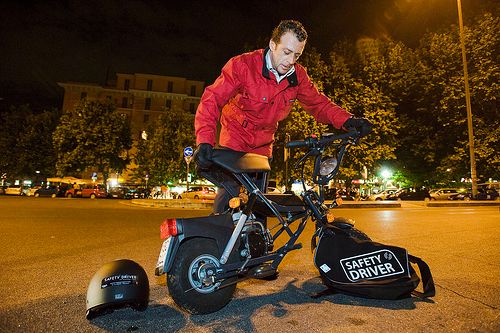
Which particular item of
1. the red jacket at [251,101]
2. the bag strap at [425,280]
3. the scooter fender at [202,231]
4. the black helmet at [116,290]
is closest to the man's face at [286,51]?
the red jacket at [251,101]

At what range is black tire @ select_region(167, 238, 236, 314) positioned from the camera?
249 centimetres

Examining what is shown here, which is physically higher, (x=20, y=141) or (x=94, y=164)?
(x=20, y=141)

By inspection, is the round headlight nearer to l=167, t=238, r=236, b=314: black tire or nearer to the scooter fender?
the scooter fender

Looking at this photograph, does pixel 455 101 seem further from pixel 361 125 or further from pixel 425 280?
pixel 425 280

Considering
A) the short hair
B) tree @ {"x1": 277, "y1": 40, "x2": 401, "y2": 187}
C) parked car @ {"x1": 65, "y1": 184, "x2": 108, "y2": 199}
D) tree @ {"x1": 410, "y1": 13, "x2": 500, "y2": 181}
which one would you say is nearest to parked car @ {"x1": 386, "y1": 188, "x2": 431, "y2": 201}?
tree @ {"x1": 410, "y1": 13, "x2": 500, "y2": 181}

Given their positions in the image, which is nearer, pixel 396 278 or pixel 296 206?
pixel 396 278

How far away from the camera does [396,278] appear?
108 inches

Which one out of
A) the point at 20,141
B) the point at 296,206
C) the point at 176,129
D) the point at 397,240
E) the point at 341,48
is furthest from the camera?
the point at 20,141

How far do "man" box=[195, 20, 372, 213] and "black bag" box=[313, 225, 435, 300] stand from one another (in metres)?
1.02

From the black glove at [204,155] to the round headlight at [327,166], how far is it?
105cm

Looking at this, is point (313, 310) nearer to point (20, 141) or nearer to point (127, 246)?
point (127, 246)

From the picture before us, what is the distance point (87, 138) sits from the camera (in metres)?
39.9

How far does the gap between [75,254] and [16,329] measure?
8.83 feet

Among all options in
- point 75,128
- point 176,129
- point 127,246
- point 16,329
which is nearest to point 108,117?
point 75,128
